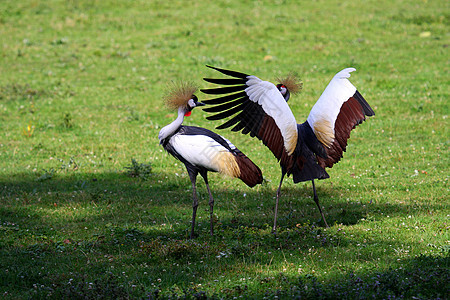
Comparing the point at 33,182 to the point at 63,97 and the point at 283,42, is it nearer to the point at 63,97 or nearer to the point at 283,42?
the point at 63,97

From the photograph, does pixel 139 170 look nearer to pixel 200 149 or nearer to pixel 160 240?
pixel 160 240

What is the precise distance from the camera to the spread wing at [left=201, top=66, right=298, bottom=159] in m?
7.12

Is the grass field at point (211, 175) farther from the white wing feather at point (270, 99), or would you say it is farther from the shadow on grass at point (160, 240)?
the white wing feather at point (270, 99)

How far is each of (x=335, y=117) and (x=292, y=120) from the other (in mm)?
926

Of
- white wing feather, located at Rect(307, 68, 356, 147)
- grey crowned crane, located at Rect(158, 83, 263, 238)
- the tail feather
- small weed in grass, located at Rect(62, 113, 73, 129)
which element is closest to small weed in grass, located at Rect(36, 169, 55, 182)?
small weed in grass, located at Rect(62, 113, 73, 129)

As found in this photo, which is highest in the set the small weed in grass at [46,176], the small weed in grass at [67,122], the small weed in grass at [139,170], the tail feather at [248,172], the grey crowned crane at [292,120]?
the grey crowned crane at [292,120]

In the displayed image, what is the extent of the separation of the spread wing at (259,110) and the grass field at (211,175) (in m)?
1.57

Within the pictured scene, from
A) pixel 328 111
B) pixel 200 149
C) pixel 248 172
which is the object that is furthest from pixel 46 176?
pixel 328 111

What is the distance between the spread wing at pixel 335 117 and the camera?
7820 millimetres

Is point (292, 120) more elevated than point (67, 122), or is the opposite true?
point (292, 120)

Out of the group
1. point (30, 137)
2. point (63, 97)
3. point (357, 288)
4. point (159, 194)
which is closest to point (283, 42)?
point (63, 97)

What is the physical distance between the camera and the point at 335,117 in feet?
25.7

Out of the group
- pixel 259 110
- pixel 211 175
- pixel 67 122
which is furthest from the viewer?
pixel 67 122

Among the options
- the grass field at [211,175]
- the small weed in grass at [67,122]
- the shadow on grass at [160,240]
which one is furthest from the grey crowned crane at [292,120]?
the small weed in grass at [67,122]
